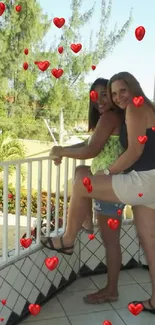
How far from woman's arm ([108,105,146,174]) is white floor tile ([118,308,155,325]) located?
90 centimetres

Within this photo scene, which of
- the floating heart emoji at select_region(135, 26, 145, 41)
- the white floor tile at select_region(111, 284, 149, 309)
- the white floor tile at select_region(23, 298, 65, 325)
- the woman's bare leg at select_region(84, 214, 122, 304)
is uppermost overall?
the floating heart emoji at select_region(135, 26, 145, 41)

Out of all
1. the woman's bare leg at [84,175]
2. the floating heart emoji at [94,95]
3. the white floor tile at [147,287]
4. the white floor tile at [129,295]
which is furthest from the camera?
the white floor tile at [147,287]

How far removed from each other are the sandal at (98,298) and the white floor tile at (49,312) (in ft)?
0.59

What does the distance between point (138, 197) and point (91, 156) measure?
1.13ft

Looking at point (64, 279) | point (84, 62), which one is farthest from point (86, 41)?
point (64, 279)

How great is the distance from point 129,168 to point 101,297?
0.88 m

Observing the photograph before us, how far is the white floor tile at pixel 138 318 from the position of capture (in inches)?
88.0

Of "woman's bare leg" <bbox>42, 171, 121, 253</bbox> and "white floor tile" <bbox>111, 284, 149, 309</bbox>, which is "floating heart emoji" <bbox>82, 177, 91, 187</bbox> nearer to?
"woman's bare leg" <bbox>42, 171, 121, 253</bbox>

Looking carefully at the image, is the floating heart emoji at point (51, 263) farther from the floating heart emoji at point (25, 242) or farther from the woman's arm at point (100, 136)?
the woman's arm at point (100, 136)

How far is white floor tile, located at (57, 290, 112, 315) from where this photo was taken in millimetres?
2369

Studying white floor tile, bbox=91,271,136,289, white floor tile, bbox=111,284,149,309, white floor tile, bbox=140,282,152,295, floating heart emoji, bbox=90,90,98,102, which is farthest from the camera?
white floor tile, bbox=91,271,136,289

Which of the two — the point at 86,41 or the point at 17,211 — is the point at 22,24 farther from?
the point at 17,211

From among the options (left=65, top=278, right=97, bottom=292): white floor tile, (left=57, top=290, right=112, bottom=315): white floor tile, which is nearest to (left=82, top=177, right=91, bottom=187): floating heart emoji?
(left=57, top=290, right=112, bottom=315): white floor tile

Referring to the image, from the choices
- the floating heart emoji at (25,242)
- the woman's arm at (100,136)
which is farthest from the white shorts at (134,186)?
the floating heart emoji at (25,242)
